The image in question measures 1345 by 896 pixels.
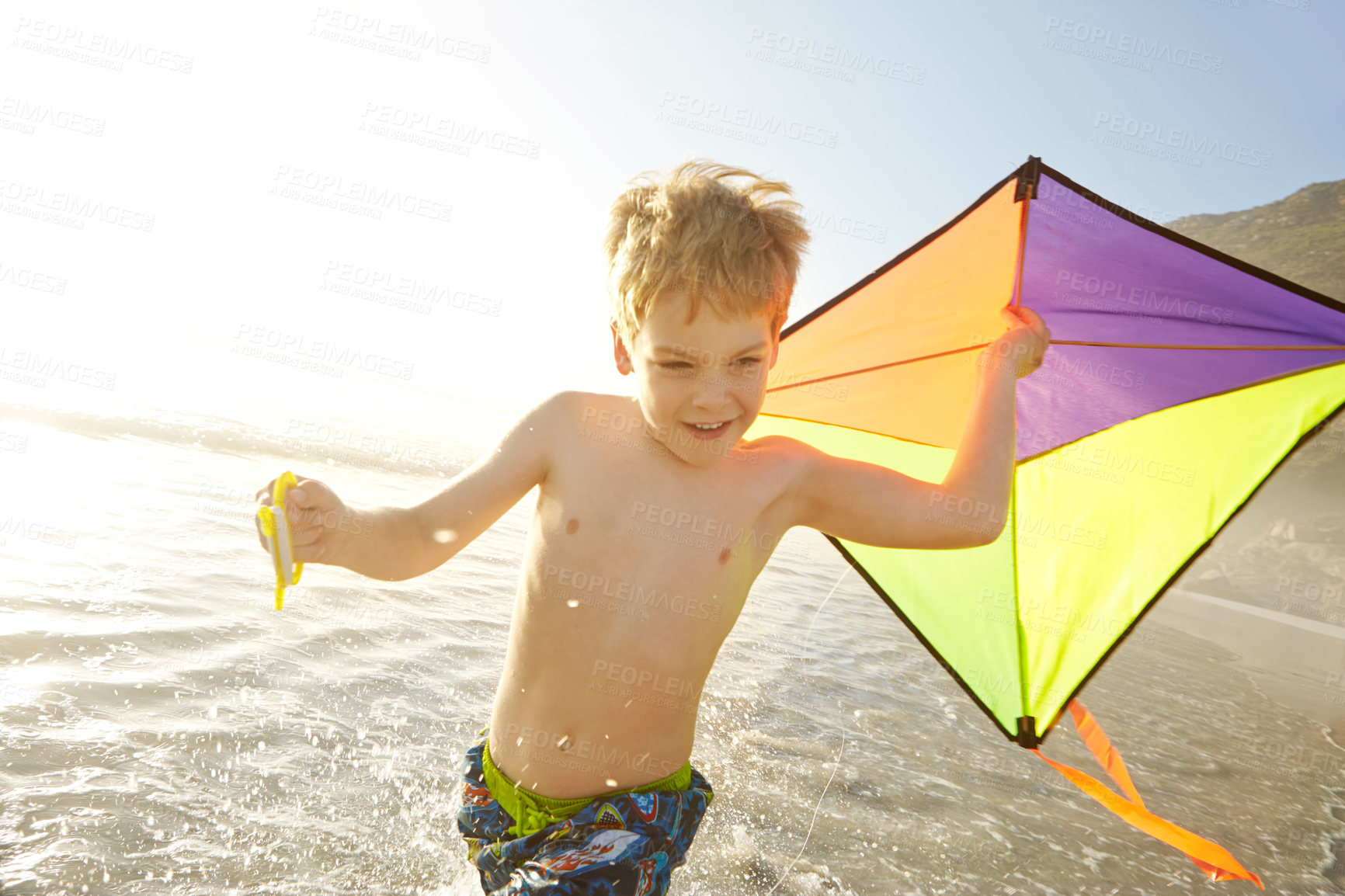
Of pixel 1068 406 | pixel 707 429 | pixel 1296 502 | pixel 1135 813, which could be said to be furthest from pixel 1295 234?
pixel 707 429

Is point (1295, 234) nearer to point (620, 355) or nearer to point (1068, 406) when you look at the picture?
point (1068, 406)

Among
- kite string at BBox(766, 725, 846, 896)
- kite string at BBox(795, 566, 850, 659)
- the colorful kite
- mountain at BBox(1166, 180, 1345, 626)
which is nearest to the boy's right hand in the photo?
the colorful kite

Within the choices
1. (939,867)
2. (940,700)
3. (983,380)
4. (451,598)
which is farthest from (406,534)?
(940,700)

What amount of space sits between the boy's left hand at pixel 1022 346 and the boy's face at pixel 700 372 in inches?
29.2

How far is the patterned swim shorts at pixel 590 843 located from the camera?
1.55m

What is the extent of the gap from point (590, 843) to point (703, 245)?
4.50 feet

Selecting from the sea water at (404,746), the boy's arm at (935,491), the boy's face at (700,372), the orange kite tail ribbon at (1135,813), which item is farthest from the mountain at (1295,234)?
the boy's face at (700,372)

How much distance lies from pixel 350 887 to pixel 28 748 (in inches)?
50.2

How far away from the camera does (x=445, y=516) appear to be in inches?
67.8

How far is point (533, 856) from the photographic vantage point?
1.68m

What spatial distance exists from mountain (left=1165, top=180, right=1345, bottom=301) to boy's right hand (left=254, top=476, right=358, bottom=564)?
45.1 metres

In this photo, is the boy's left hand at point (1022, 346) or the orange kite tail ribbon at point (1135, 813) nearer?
the boy's left hand at point (1022, 346)

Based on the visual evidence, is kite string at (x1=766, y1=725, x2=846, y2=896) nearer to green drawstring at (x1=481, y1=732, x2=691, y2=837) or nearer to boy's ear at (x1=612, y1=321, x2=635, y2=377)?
green drawstring at (x1=481, y1=732, x2=691, y2=837)

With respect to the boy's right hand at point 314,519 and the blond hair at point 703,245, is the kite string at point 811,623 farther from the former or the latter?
the boy's right hand at point 314,519
